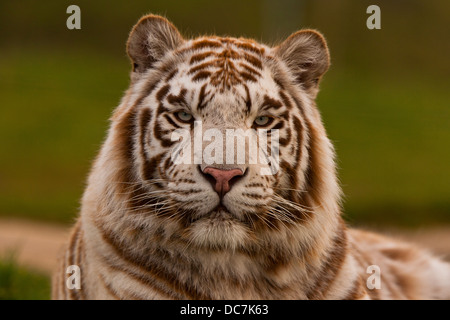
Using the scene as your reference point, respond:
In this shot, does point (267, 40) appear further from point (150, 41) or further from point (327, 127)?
point (150, 41)

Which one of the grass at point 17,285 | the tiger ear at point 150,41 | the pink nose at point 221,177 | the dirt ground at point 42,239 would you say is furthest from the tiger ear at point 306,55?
the grass at point 17,285

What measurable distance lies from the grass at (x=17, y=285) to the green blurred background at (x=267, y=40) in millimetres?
5106

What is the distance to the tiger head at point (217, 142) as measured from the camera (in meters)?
2.58

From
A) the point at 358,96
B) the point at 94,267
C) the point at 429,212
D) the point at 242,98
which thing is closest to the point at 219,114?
the point at 242,98

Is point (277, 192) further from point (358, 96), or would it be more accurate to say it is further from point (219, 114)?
point (358, 96)

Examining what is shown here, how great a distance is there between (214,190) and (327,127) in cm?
882

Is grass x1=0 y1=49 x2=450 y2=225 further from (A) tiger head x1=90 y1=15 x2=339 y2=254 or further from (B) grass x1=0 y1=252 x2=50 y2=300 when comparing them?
(A) tiger head x1=90 y1=15 x2=339 y2=254

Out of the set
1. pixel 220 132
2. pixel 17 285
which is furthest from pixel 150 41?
pixel 17 285

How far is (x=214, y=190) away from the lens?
2.50 meters

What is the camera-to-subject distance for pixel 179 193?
2.60 meters

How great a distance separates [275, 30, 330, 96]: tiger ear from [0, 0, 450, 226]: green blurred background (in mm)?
6737

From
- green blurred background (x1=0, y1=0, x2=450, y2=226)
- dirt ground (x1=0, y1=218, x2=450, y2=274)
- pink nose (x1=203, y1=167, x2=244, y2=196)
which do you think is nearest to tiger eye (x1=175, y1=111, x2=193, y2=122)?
pink nose (x1=203, y1=167, x2=244, y2=196)

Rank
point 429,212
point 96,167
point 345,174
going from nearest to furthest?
point 96,167 < point 429,212 < point 345,174

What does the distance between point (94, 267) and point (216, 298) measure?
22.2 inches
